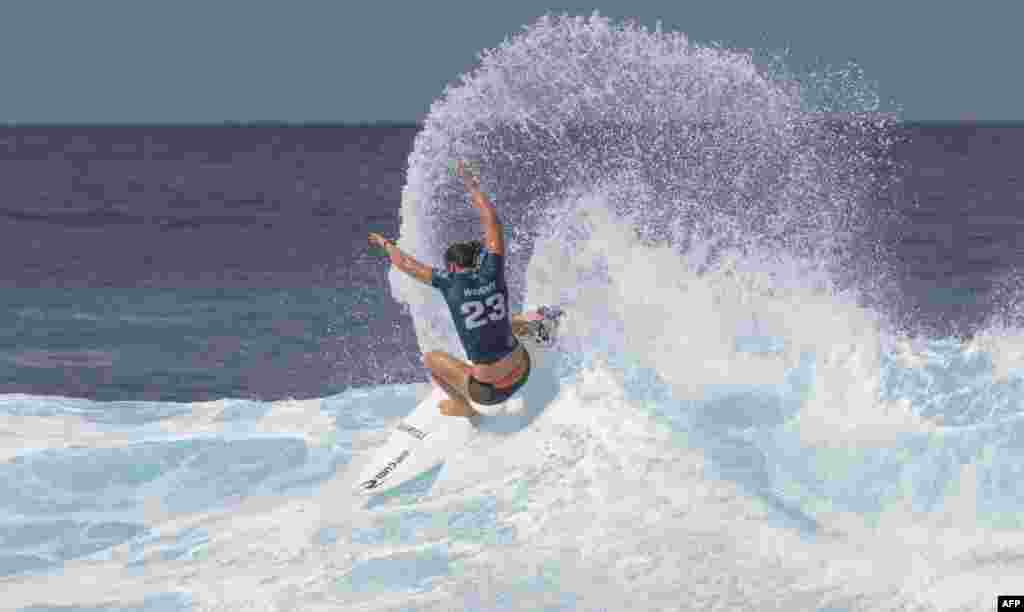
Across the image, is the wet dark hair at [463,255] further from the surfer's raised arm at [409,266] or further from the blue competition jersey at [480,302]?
the surfer's raised arm at [409,266]

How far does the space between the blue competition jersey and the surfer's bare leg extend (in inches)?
14.0

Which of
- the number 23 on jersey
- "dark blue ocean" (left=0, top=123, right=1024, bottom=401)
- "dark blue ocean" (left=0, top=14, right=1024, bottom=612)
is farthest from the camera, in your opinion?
"dark blue ocean" (left=0, top=123, right=1024, bottom=401)

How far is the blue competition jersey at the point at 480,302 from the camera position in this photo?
11.8 m

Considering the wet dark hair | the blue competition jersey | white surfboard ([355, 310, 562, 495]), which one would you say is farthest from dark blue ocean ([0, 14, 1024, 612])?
the wet dark hair

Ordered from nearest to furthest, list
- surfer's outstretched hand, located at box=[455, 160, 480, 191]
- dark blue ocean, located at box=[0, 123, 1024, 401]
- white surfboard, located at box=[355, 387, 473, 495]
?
1. surfer's outstretched hand, located at box=[455, 160, 480, 191]
2. white surfboard, located at box=[355, 387, 473, 495]
3. dark blue ocean, located at box=[0, 123, 1024, 401]

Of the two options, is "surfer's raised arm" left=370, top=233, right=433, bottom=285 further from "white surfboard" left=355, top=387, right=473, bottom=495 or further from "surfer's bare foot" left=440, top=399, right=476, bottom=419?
"white surfboard" left=355, top=387, right=473, bottom=495

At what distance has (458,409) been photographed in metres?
12.8

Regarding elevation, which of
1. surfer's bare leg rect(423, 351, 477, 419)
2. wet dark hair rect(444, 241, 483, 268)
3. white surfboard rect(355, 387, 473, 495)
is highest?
wet dark hair rect(444, 241, 483, 268)

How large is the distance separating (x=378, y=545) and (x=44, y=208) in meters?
59.1

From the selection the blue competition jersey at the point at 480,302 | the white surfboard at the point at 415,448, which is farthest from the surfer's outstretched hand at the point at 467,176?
the white surfboard at the point at 415,448

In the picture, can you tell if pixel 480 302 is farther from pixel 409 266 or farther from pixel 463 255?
pixel 409 266

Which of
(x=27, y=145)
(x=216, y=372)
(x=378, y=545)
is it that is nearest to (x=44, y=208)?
(x=216, y=372)

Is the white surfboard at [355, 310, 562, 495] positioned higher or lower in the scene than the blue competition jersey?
lower

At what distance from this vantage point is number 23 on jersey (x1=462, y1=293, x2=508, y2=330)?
1189 cm
